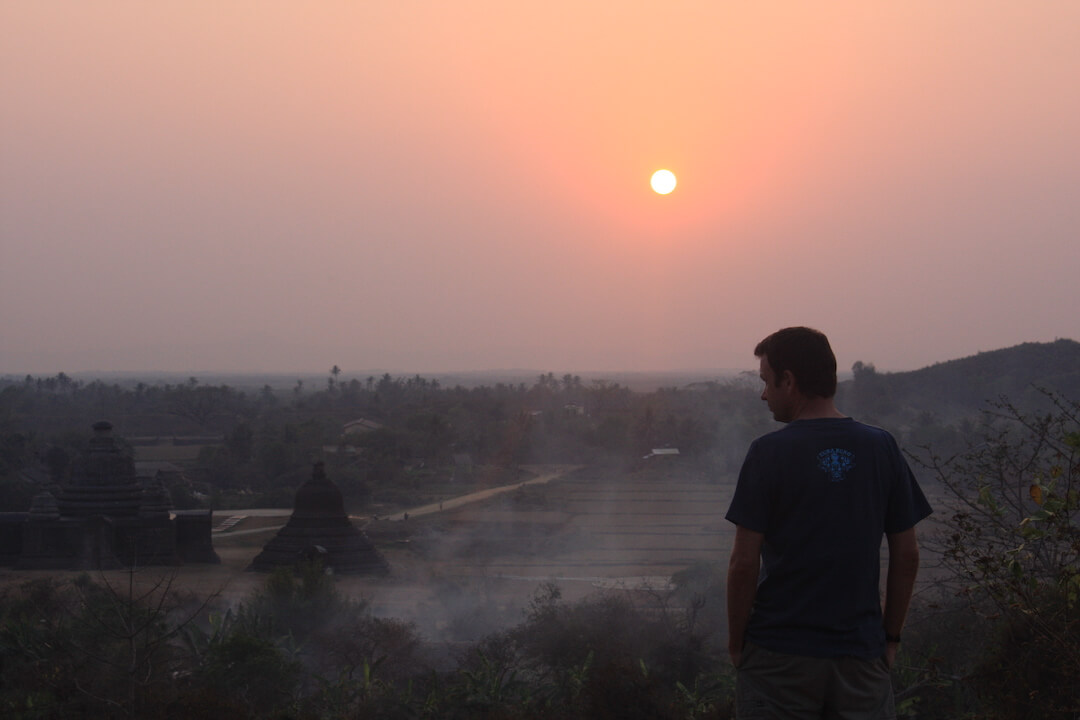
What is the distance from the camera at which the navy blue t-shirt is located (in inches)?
116

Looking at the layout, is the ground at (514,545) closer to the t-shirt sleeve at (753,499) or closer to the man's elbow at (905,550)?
the man's elbow at (905,550)

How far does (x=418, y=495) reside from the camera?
160ft

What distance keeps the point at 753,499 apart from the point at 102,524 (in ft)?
87.9

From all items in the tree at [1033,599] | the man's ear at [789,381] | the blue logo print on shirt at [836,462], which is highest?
the man's ear at [789,381]

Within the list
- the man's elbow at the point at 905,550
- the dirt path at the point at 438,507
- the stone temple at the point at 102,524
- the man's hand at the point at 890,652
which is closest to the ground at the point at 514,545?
the dirt path at the point at 438,507

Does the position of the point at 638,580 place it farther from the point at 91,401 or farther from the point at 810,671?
the point at 91,401

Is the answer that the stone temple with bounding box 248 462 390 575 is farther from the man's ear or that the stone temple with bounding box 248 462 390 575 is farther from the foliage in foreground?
the man's ear

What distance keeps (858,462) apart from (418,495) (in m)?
46.8

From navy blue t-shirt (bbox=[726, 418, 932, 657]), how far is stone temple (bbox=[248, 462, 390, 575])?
77.4ft

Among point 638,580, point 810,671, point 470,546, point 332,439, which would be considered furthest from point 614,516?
point 810,671

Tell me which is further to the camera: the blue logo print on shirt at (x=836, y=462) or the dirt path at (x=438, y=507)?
the dirt path at (x=438, y=507)

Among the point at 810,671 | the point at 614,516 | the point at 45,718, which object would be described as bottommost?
the point at 614,516

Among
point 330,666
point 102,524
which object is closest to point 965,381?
point 102,524

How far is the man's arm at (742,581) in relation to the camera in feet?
9.73
